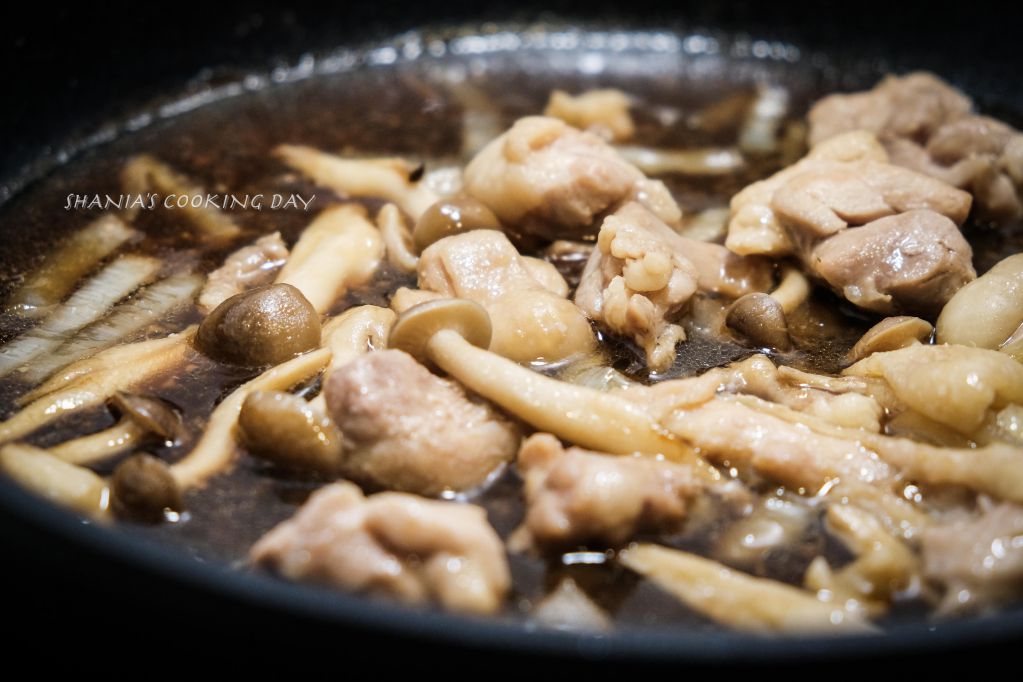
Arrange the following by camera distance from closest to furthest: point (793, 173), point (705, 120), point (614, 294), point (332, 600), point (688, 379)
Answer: point (332, 600) < point (688, 379) < point (614, 294) < point (793, 173) < point (705, 120)

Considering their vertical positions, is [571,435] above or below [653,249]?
below

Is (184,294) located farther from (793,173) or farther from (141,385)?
(793,173)

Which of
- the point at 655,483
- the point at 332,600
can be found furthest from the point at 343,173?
the point at 332,600

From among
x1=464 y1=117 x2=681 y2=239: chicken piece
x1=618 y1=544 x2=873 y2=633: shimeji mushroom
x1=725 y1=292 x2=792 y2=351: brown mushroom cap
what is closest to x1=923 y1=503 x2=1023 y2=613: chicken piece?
x1=618 y1=544 x2=873 y2=633: shimeji mushroom

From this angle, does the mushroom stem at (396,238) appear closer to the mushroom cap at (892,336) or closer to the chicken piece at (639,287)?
the chicken piece at (639,287)

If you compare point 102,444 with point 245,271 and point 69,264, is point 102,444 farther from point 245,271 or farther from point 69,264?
point 69,264

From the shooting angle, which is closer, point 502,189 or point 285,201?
point 502,189

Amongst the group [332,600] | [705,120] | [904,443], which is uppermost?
[705,120]
